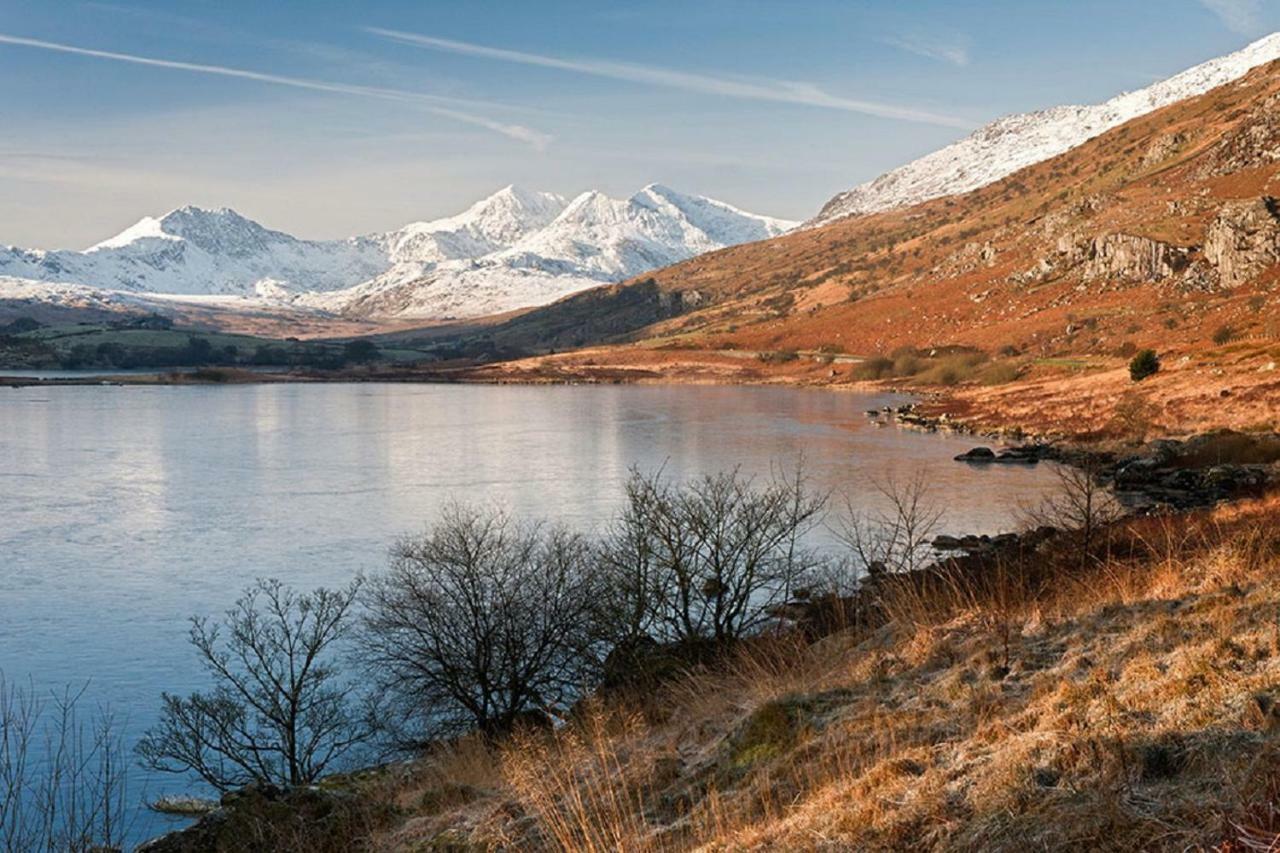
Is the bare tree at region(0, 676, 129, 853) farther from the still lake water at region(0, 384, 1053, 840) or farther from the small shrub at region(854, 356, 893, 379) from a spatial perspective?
the small shrub at region(854, 356, 893, 379)

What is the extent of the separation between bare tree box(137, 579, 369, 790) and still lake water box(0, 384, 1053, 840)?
2.63 ft

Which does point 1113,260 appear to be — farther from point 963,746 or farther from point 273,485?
point 963,746

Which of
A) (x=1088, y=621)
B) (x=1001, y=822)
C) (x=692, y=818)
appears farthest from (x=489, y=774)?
(x=1001, y=822)

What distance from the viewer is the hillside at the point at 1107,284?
238 feet

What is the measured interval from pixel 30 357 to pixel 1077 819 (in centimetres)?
22324

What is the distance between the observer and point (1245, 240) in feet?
313

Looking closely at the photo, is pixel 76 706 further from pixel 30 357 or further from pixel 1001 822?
pixel 30 357

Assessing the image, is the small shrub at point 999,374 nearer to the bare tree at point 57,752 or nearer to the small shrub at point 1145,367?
the small shrub at point 1145,367

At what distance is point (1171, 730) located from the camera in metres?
5.96

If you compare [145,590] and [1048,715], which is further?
[145,590]

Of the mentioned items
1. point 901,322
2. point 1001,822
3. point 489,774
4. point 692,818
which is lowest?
point 489,774

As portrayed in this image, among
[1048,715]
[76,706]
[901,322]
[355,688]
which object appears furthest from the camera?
[901,322]

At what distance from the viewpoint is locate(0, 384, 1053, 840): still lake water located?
89.7ft

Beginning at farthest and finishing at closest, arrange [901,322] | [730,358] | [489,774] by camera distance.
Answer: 1. [730,358]
2. [901,322]
3. [489,774]
